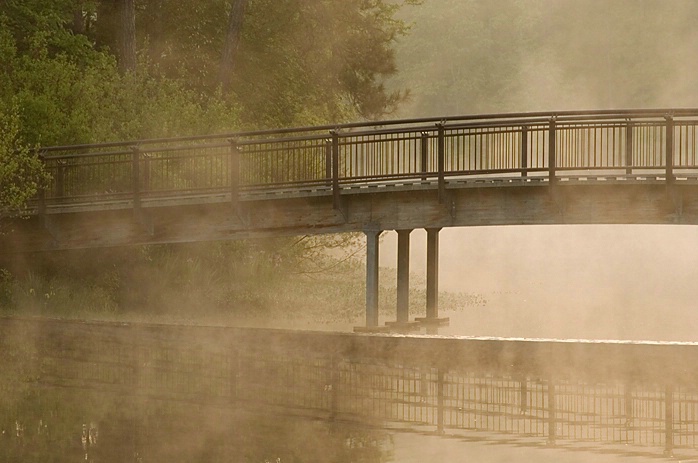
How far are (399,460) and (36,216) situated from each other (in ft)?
55.6

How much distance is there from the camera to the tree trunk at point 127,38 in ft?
111

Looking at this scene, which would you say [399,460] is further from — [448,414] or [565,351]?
[565,351]

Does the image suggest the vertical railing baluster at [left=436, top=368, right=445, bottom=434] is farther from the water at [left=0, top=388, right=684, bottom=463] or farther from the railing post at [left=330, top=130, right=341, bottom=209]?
the railing post at [left=330, top=130, right=341, bottom=209]

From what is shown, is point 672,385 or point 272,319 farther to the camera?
point 272,319

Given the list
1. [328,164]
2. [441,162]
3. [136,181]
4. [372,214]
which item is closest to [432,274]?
[372,214]

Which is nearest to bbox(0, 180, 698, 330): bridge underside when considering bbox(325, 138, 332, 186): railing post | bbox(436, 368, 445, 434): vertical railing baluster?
bbox(325, 138, 332, 186): railing post

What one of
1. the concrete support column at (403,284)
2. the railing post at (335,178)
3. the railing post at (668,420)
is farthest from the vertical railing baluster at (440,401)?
the concrete support column at (403,284)

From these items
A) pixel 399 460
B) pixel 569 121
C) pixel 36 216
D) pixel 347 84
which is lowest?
pixel 399 460

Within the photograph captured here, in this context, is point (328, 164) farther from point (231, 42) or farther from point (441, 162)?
point (231, 42)

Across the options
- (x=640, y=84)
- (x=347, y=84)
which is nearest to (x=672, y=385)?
(x=347, y=84)

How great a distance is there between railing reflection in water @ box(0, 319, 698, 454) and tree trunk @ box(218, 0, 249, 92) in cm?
1902

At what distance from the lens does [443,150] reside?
24562 mm

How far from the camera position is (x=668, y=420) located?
1285 cm

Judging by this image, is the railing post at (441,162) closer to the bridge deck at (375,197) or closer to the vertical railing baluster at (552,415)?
the bridge deck at (375,197)
